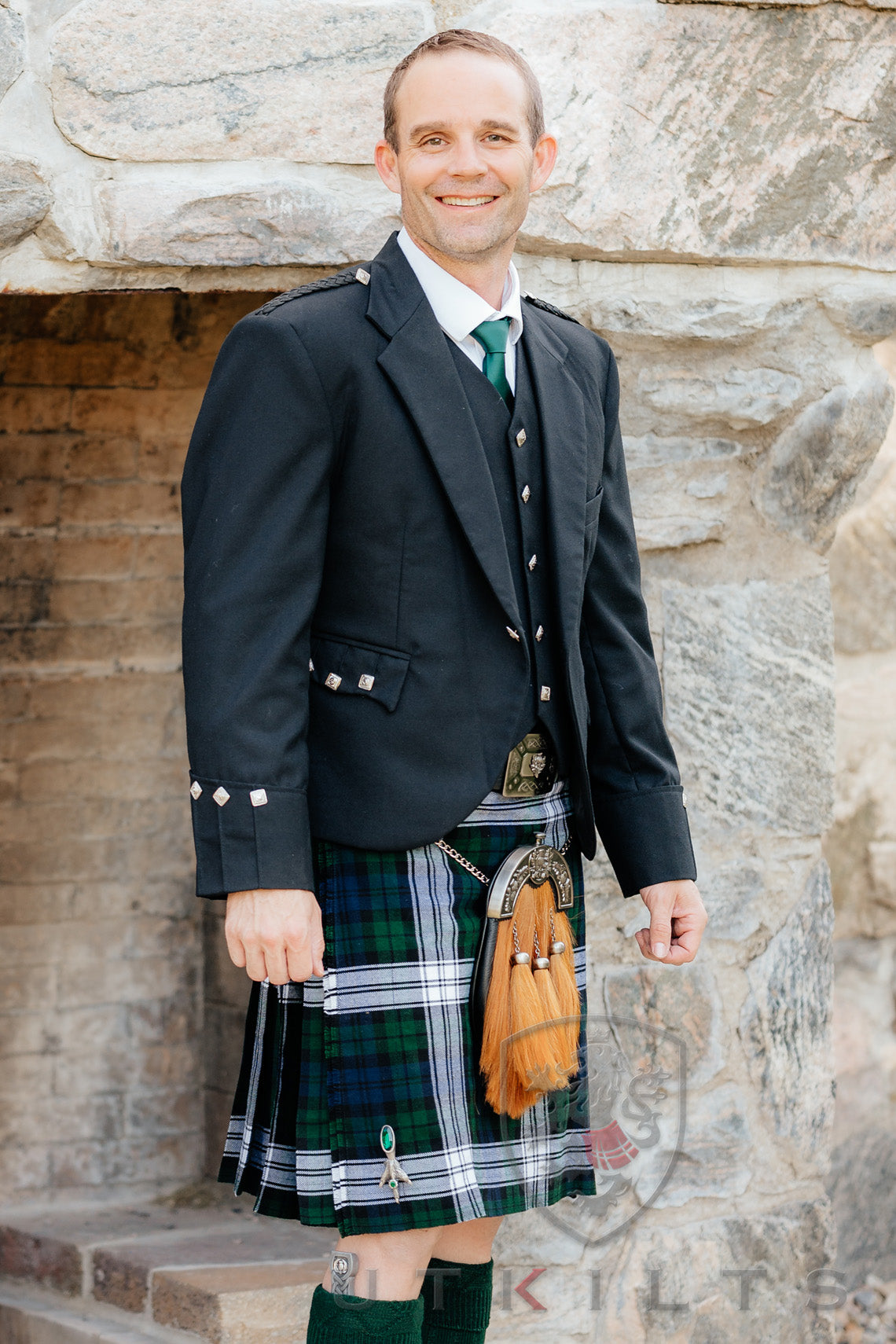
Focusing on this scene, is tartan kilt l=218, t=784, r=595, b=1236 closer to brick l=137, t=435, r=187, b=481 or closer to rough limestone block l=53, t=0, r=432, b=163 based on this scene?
rough limestone block l=53, t=0, r=432, b=163

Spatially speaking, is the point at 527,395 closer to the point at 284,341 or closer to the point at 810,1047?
the point at 284,341

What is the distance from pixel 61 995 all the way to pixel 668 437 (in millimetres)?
1443

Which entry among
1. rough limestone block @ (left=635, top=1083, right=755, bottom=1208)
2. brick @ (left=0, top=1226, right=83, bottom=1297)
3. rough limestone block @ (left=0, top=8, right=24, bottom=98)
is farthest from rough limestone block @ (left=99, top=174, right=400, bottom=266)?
brick @ (left=0, top=1226, right=83, bottom=1297)

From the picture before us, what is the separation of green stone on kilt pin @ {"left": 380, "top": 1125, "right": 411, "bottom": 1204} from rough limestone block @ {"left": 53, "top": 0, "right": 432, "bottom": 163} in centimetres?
120

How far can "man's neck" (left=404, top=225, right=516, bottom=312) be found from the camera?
5.50 feet

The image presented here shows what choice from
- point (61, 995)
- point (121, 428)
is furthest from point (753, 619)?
point (61, 995)

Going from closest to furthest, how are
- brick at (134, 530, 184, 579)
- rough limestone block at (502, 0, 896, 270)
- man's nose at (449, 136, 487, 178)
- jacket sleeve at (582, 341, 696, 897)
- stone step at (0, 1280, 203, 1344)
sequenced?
man's nose at (449, 136, 487, 178) → jacket sleeve at (582, 341, 696, 897) → rough limestone block at (502, 0, 896, 270) → stone step at (0, 1280, 203, 1344) → brick at (134, 530, 184, 579)

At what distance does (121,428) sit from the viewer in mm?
2633

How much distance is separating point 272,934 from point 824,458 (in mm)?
1146

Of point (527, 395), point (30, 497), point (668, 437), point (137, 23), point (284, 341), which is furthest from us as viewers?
point (30, 497)

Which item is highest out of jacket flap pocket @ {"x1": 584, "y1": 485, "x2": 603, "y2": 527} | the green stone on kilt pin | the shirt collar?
the shirt collar

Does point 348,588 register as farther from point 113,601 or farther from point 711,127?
point 113,601

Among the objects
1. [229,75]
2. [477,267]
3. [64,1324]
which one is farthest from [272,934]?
[64,1324]

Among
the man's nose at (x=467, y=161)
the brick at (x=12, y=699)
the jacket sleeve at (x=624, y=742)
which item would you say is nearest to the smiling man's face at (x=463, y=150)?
the man's nose at (x=467, y=161)
